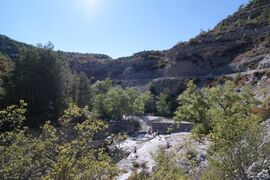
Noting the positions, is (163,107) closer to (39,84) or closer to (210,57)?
(210,57)

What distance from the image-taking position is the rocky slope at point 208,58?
3565 inches

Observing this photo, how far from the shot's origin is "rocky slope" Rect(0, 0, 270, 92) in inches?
3565

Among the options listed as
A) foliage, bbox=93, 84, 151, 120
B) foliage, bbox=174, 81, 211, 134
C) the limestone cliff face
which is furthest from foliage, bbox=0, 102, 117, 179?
the limestone cliff face

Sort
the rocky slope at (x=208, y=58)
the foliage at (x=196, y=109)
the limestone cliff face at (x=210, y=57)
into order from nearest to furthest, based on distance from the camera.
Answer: the foliage at (x=196, y=109)
the rocky slope at (x=208, y=58)
the limestone cliff face at (x=210, y=57)

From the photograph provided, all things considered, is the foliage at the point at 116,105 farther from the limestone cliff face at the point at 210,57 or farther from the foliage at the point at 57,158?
the foliage at the point at 57,158

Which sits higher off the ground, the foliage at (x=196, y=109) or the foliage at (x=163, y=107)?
the foliage at (x=196, y=109)

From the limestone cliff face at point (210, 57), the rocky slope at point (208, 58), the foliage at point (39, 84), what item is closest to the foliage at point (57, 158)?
the foliage at point (39, 84)

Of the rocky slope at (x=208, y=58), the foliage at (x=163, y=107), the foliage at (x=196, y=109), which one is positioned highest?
the rocky slope at (x=208, y=58)

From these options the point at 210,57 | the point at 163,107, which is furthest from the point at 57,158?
the point at 210,57

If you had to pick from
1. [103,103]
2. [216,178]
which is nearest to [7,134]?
[216,178]

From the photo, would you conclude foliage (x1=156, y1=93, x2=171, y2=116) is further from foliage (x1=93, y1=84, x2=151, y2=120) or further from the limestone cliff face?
the limestone cliff face

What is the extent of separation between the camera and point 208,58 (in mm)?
100625

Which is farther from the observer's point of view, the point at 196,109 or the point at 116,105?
the point at 116,105

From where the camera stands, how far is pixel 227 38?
10750 centimetres
